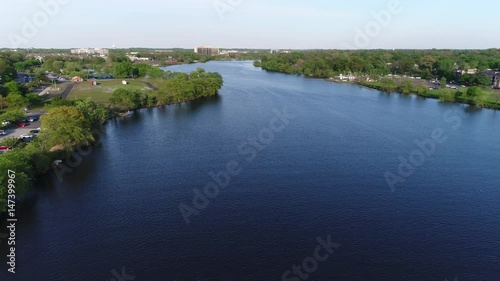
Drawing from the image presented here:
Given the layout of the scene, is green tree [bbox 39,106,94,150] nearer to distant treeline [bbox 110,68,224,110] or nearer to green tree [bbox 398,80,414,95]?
distant treeline [bbox 110,68,224,110]

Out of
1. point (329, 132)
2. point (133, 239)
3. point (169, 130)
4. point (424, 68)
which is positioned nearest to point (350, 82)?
point (424, 68)

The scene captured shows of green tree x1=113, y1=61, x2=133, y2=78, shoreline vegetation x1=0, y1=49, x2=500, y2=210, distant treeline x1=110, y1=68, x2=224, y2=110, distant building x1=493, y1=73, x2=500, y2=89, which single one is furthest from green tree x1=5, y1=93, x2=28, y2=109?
distant building x1=493, y1=73, x2=500, y2=89

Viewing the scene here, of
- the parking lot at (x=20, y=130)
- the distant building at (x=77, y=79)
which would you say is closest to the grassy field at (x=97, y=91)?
the distant building at (x=77, y=79)

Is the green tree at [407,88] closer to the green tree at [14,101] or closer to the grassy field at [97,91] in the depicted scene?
the grassy field at [97,91]

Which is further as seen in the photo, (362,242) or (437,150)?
(437,150)

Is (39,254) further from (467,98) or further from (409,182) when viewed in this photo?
(467,98)
